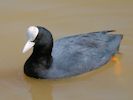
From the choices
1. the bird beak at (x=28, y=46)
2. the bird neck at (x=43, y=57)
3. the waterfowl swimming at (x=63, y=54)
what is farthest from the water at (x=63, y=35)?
the bird beak at (x=28, y=46)

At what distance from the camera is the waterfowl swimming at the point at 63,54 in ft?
23.5

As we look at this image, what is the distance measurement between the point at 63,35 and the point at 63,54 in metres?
1.10

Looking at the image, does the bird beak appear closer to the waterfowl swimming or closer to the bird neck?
the waterfowl swimming

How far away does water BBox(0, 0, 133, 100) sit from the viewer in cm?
722

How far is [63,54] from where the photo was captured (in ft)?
24.6

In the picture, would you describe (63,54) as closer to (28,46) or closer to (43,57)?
(43,57)

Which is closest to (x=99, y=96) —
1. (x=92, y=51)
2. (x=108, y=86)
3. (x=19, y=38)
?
(x=108, y=86)

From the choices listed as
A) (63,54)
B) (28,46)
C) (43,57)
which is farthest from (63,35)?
(28,46)

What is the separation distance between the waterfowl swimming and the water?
0.42ft

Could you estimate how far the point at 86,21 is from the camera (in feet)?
29.6

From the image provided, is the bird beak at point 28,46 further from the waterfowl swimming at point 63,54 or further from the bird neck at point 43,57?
the bird neck at point 43,57

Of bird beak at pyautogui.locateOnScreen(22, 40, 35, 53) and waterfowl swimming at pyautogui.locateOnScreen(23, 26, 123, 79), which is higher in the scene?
bird beak at pyautogui.locateOnScreen(22, 40, 35, 53)

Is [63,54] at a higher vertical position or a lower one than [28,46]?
lower

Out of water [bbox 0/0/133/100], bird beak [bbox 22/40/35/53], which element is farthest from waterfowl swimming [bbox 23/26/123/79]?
water [bbox 0/0/133/100]
